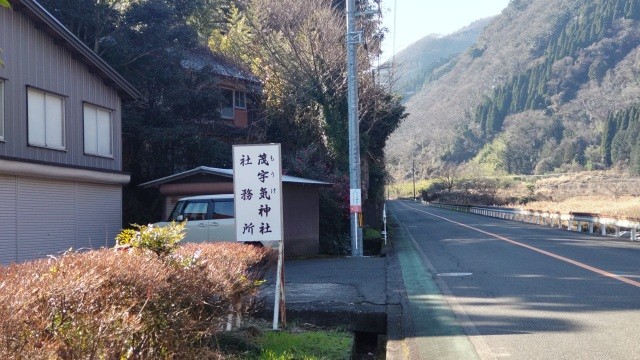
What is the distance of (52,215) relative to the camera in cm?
1823

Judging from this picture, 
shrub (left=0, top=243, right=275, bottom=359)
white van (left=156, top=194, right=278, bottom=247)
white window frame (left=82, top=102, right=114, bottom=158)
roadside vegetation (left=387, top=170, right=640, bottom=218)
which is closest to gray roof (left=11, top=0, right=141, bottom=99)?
white window frame (left=82, top=102, right=114, bottom=158)

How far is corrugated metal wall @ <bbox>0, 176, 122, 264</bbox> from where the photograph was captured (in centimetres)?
1648

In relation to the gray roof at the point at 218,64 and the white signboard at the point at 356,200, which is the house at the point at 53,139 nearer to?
the white signboard at the point at 356,200

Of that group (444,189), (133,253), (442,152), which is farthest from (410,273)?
(442,152)

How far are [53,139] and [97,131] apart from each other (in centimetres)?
232

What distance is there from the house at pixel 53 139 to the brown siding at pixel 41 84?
24 mm

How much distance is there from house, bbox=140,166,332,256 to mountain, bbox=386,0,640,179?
68927mm

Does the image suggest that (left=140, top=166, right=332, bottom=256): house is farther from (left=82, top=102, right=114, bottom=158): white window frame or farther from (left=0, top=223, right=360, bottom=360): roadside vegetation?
(left=0, top=223, right=360, bottom=360): roadside vegetation

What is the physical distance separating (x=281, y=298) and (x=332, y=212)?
665 inches

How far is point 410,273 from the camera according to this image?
16.3 metres

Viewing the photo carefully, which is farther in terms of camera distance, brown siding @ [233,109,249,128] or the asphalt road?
brown siding @ [233,109,249,128]

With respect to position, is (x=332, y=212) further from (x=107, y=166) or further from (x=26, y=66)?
(x=26, y=66)

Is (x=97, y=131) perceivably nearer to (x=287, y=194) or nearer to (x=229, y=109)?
(x=287, y=194)

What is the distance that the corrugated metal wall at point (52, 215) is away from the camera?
16.5 meters
